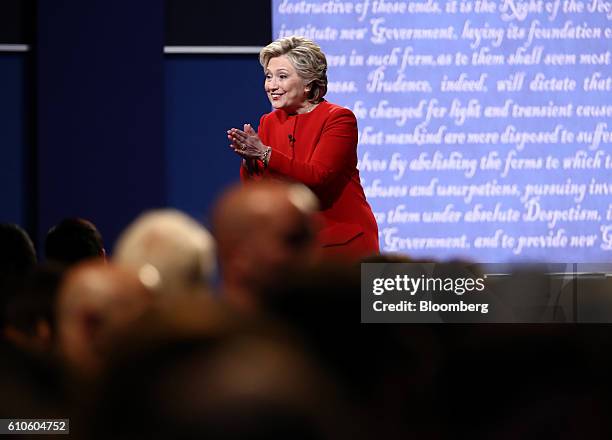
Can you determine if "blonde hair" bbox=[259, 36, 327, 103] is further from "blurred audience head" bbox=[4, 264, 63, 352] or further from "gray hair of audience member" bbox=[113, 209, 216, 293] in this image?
"blurred audience head" bbox=[4, 264, 63, 352]

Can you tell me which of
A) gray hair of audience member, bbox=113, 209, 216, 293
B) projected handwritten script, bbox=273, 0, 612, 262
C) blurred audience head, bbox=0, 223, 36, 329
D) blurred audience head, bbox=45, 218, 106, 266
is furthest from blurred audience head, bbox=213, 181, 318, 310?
projected handwritten script, bbox=273, 0, 612, 262

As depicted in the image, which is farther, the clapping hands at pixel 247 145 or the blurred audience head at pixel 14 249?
the clapping hands at pixel 247 145

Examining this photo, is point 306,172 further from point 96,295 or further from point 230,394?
point 230,394

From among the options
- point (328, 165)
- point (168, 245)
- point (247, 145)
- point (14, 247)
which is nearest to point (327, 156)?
point (328, 165)

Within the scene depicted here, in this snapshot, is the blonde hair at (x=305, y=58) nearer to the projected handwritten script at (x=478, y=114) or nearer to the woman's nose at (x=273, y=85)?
the woman's nose at (x=273, y=85)

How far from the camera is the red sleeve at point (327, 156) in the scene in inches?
106

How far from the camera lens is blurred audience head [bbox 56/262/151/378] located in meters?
0.48

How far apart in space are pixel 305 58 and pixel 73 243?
986 mm

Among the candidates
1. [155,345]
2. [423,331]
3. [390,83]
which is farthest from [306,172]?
[390,83]

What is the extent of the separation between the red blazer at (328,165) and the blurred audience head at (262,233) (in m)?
1.78

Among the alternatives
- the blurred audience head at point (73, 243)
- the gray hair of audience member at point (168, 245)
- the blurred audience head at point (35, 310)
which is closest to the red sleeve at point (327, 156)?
the blurred audience head at point (73, 243)

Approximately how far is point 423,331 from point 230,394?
0.34 meters

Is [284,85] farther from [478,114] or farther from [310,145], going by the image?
[478,114]

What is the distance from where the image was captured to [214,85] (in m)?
6.12
